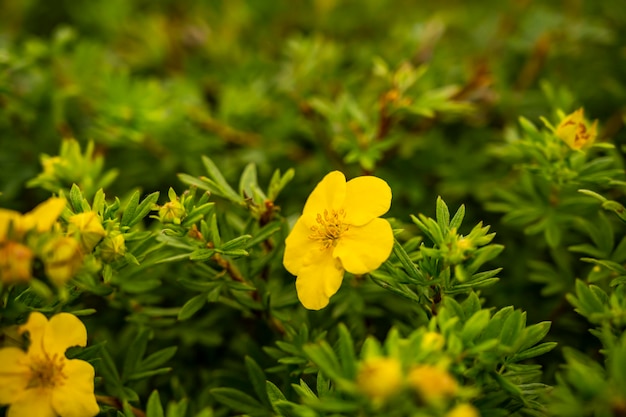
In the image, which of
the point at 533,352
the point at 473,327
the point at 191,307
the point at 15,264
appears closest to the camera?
the point at 15,264

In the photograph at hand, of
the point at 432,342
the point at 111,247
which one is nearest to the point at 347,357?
the point at 432,342

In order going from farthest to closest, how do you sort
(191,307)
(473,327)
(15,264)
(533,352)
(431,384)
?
(191,307) → (533,352) → (473,327) → (15,264) → (431,384)

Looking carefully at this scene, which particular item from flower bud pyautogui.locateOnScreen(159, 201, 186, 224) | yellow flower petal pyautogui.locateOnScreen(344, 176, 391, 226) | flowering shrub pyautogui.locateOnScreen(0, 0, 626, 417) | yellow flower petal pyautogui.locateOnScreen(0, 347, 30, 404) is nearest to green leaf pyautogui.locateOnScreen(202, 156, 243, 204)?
flowering shrub pyautogui.locateOnScreen(0, 0, 626, 417)

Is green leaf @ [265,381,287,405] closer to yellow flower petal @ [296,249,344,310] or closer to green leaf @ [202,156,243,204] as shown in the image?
yellow flower petal @ [296,249,344,310]

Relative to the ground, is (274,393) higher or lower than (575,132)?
lower

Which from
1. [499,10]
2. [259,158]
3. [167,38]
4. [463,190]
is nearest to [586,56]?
[499,10]

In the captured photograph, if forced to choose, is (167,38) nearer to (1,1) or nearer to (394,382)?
(1,1)

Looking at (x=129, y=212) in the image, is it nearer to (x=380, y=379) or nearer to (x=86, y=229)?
(x=86, y=229)
